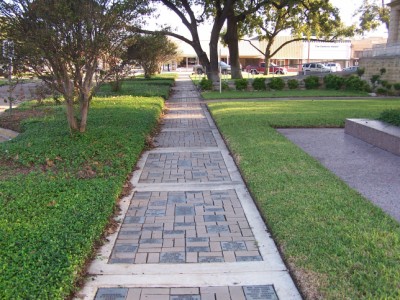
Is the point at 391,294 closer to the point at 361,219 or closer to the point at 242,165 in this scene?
the point at 361,219

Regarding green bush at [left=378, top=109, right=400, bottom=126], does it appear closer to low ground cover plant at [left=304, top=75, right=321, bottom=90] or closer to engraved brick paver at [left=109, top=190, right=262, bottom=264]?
engraved brick paver at [left=109, top=190, right=262, bottom=264]

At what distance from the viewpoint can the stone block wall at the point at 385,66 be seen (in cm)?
2308

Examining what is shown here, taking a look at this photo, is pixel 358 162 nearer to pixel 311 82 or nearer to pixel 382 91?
pixel 382 91

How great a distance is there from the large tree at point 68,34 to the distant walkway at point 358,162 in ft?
14.2

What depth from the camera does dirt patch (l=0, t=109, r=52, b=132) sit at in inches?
436

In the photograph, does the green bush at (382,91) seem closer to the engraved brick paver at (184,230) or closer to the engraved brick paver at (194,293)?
the engraved brick paver at (184,230)

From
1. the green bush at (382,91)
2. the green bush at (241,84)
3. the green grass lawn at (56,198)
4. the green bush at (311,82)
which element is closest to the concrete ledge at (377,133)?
the green grass lawn at (56,198)

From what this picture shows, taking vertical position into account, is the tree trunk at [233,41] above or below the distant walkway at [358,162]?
above

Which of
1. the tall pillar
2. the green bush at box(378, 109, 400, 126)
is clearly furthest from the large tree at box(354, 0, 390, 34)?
the green bush at box(378, 109, 400, 126)

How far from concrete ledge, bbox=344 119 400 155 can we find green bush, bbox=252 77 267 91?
14.5m

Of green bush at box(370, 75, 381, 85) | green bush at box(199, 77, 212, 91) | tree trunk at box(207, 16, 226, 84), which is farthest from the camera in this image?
→ tree trunk at box(207, 16, 226, 84)

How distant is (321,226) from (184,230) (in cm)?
139

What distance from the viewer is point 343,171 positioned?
6582mm

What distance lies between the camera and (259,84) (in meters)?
24.1
